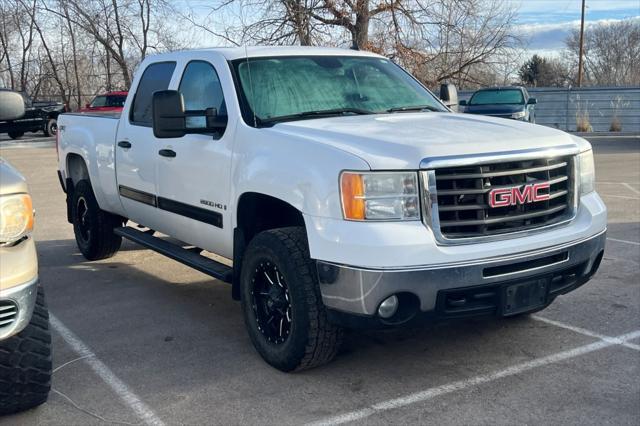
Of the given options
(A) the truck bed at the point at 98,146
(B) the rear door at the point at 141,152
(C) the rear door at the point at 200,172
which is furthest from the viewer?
(A) the truck bed at the point at 98,146

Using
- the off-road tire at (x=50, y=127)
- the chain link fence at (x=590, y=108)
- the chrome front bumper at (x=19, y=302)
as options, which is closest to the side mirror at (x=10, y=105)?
the chrome front bumper at (x=19, y=302)

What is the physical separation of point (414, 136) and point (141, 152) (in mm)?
2675

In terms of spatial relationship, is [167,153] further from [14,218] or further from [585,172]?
[585,172]

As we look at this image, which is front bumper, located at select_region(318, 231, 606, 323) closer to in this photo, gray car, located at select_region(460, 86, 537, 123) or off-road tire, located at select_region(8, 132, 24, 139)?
gray car, located at select_region(460, 86, 537, 123)

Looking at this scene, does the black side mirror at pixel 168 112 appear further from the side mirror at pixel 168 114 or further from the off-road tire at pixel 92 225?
the off-road tire at pixel 92 225

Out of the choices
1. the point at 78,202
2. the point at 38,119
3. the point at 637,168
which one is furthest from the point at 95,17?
the point at 78,202

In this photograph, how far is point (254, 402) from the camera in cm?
393

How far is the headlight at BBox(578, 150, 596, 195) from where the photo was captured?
4426 mm

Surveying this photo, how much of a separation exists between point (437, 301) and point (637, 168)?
1344cm

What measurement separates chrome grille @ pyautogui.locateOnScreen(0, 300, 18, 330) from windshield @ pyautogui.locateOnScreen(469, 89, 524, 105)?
19.8 m

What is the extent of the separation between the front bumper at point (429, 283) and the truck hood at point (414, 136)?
552mm

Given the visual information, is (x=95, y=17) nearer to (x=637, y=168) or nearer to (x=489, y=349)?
(x=637, y=168)

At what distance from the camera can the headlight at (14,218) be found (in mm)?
3229

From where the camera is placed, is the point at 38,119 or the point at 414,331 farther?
the point at 38,119
